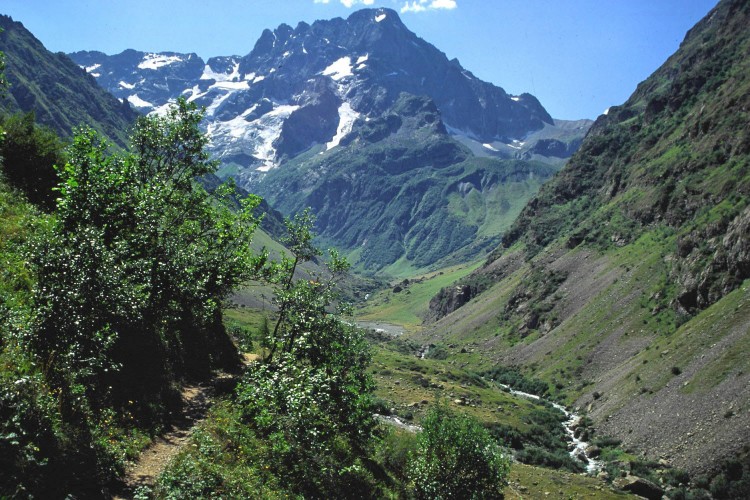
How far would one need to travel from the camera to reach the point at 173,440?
2027 centimetres

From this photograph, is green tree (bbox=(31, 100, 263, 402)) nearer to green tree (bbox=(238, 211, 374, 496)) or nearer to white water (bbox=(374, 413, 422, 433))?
green tree (bbox=(238, 211, 374, 496))

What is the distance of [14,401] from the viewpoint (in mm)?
12312

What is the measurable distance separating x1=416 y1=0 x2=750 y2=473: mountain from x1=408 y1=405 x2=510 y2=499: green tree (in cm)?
3892

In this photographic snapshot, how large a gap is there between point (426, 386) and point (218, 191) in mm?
70934

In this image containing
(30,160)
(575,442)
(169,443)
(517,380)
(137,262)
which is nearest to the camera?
(137,262)

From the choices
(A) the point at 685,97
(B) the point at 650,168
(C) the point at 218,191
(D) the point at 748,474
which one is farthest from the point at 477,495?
(A) the point at 685,97

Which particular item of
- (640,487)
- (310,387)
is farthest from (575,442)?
(310,387)

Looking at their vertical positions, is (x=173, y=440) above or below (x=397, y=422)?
above

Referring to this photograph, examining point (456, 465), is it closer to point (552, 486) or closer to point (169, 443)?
point (169, 443)

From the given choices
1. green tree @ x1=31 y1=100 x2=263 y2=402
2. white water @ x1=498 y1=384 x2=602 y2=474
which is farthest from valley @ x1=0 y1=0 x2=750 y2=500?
white water @ x1=498 y1=384 x2=602 y2=474

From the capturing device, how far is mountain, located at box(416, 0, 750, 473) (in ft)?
213

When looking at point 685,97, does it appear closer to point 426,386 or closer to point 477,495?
point 426,386

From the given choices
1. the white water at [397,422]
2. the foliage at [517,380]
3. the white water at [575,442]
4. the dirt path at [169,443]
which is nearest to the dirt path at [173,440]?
the dirt path at [169,443]

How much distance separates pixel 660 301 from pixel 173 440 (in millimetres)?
108275
